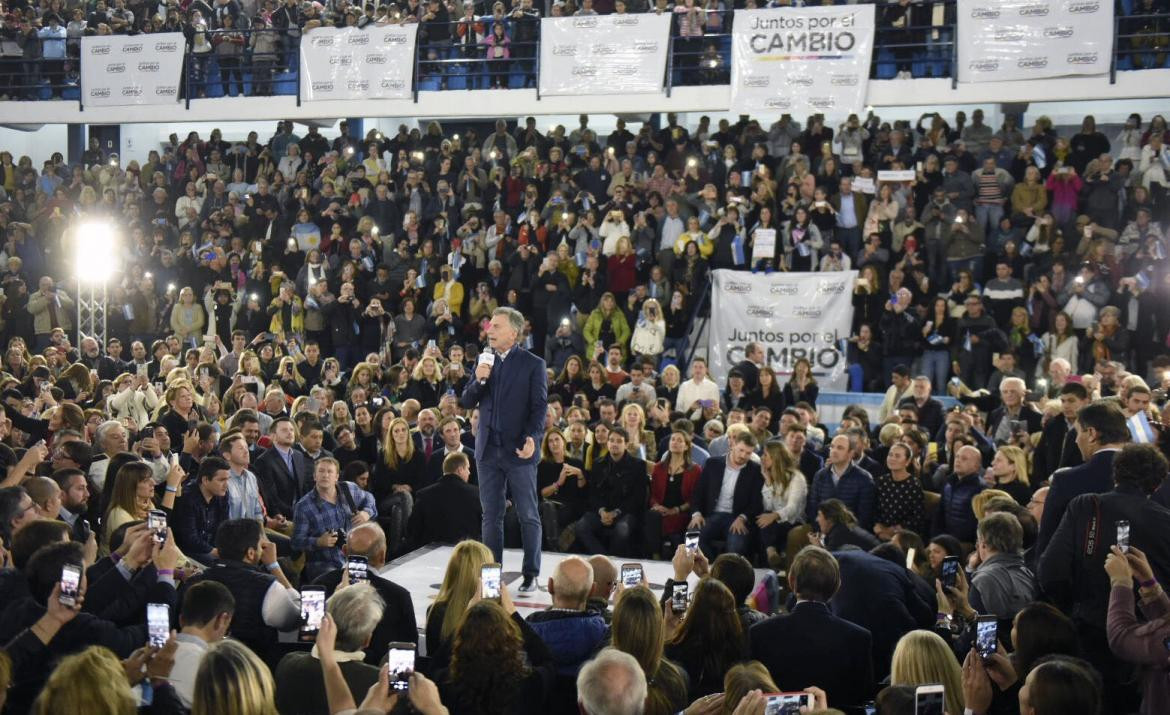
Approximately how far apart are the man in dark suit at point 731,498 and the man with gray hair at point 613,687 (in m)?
5.25

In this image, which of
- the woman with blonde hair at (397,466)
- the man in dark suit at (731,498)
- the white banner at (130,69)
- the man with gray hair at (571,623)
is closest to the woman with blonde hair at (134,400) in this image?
the woman with blonde hair at (397,466)

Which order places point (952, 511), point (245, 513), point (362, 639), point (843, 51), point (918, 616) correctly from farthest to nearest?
point (843, 51) → point (952, 511) → point (245, 513) → point (918, 616) → point (362, 639)

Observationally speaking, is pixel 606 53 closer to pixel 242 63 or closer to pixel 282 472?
pixel 242 63

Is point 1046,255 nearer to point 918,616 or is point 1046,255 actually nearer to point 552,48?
point 552,48

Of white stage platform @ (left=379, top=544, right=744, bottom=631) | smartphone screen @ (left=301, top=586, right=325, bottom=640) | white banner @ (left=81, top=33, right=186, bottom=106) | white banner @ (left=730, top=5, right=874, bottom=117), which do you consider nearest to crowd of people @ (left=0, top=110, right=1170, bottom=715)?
smartphone screen @ (left=301, top=586, right=325, bottom=640)

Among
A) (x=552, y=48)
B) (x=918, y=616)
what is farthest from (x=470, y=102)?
(x=918, y=616)

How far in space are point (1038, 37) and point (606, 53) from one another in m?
5.09

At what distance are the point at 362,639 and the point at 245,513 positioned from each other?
353 centimetres

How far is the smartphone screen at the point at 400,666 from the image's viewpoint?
361 cm

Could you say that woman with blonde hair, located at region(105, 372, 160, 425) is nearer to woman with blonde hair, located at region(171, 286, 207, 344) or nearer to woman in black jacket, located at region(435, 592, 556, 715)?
woman with blonde hair, located at region(171, 286, 207, 344)

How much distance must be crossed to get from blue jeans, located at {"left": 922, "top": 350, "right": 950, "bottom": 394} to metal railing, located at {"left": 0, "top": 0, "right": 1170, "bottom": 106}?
3.75 m

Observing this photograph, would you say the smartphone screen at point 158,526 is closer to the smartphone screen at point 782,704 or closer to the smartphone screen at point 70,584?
the smartphone screen at point 70,584

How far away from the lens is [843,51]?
14.9 m

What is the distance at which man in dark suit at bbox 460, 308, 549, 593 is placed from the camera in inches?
284
